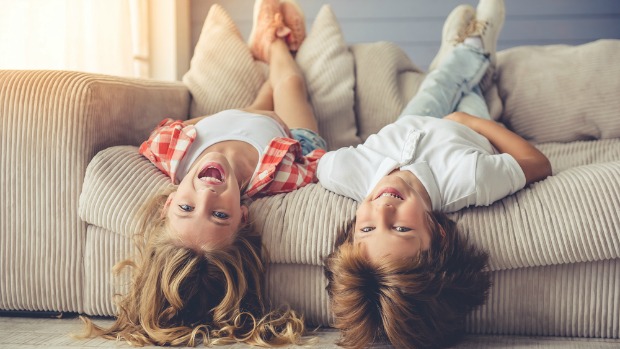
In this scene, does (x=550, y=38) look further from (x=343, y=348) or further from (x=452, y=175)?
(x=343, y=348)

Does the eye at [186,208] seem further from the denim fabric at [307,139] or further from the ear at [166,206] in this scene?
the denim fabric at [307,139]

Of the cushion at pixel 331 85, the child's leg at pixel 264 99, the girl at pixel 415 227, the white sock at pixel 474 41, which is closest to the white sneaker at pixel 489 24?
the white sock at pixel 474 41

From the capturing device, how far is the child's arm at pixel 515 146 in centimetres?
128

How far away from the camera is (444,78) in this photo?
1.84 metres

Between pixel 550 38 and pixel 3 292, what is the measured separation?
244 cm

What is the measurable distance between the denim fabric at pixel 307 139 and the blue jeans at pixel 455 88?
0.89ft

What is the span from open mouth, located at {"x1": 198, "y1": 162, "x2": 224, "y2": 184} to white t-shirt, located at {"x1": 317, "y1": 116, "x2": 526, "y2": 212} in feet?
0.72

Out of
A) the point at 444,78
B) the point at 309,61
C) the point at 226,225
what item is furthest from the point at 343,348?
the point at 309,61

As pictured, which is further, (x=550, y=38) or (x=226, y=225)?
(x=550, y=38)

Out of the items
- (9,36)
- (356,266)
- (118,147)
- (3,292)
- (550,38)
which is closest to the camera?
(356,266)

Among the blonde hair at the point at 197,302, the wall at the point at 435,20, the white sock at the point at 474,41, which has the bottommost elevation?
the blonde hair at the point at 197,302

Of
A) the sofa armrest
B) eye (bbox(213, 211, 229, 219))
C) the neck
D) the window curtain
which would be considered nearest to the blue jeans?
the neck

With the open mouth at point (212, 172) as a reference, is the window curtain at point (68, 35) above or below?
above

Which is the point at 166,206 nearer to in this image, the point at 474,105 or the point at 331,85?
the point at 331,85
